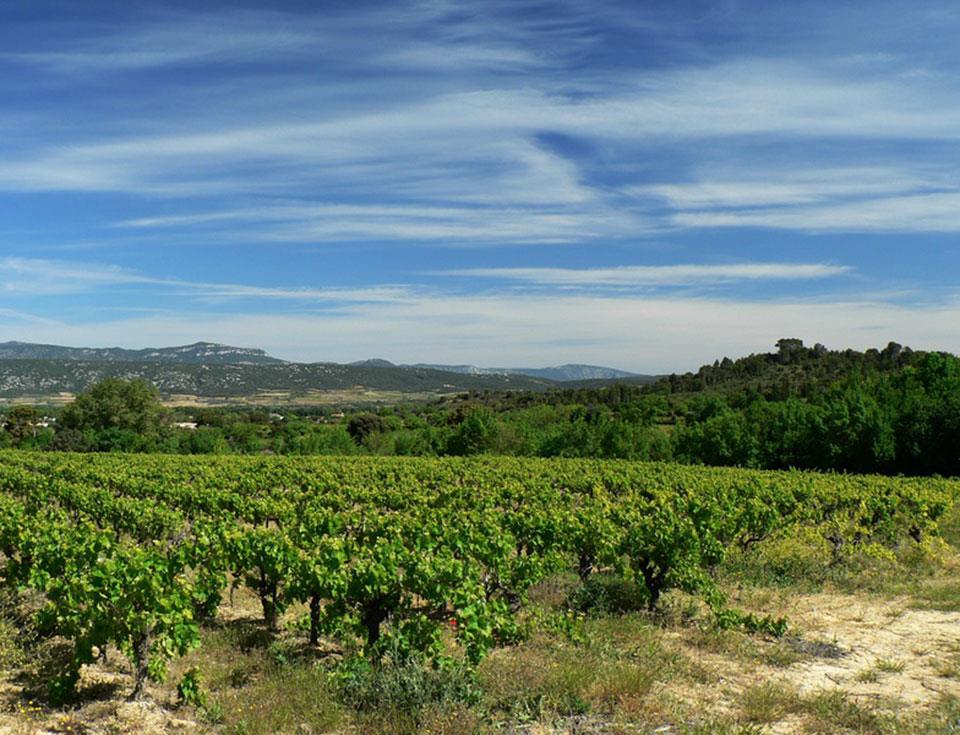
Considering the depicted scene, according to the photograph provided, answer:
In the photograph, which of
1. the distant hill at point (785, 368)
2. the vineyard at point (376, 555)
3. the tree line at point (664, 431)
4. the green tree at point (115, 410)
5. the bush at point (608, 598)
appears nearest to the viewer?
the vineyard at point (376, 555)

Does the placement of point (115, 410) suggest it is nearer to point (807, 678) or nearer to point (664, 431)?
point (664, 431)

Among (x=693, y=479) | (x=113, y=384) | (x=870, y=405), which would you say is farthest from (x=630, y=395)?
(x=693, y=479)

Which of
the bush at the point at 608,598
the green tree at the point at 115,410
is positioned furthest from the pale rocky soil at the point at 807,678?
the green tree at the point at 115,410

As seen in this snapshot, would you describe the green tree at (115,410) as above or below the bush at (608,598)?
below

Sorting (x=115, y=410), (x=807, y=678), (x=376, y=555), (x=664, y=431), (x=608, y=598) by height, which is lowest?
(x=115, y=410)

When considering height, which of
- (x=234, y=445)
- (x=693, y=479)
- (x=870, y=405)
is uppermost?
(x=870, y=405)

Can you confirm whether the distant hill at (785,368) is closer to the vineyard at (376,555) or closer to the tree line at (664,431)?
the tree line at (664,431)

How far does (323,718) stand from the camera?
671 centimetres

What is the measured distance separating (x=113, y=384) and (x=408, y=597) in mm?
78951

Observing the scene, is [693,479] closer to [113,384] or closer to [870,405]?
[870,405]

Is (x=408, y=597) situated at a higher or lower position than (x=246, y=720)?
higher

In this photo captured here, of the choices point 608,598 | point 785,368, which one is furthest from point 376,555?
point 785,368

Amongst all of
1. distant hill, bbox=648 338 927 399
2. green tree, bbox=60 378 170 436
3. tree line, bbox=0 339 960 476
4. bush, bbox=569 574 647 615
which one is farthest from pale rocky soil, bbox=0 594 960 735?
distant hill, bbox=648 338 927 399

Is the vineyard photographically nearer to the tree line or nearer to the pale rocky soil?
the pale rocky soil
